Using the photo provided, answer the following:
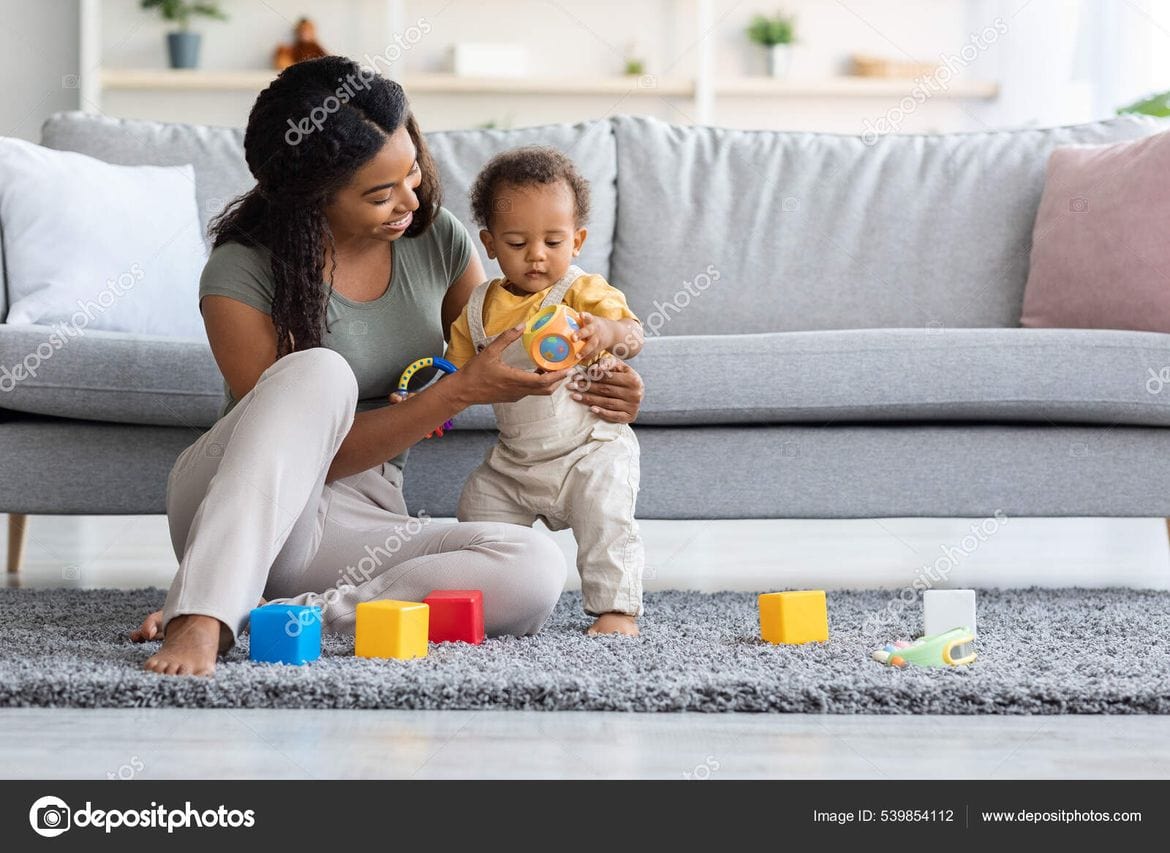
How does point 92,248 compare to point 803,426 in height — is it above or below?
above

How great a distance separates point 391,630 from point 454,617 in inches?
5.1

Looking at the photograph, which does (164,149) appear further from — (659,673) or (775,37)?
(775,37)

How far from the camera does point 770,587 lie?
216cm

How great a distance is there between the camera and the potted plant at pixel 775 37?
498cm

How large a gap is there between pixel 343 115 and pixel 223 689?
68 centimetres

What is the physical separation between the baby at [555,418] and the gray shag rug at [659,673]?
106mm

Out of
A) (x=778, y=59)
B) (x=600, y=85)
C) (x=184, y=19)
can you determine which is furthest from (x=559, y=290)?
(x=184, y=19)

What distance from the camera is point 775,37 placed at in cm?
498

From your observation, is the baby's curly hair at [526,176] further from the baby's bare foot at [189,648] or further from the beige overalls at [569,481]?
the baby's bare foot at [189,648]

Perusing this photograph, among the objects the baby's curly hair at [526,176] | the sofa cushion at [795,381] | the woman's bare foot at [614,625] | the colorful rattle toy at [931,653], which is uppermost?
the baby's curly hair at [526,176]

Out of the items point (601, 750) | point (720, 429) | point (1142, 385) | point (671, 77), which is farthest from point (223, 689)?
point (671, 77)
